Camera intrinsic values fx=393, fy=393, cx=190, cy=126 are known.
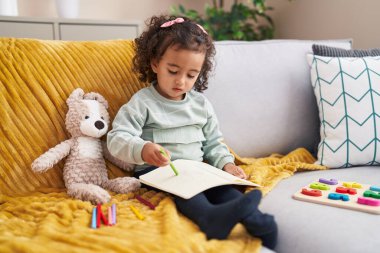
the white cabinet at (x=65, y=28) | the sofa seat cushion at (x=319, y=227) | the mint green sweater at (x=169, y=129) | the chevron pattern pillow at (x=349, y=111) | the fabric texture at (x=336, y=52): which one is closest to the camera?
the sofa seat cushion at (x=319, y=227)

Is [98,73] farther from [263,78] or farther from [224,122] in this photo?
[263,78]

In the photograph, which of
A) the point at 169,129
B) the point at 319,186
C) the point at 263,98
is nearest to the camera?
the point at 319,186

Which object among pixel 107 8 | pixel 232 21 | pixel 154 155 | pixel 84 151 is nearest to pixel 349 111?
pixel 154 155

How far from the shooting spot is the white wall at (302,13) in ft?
6.93

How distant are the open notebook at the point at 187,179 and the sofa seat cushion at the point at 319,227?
10 centimetres

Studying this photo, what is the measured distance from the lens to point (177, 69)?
3.58 ft

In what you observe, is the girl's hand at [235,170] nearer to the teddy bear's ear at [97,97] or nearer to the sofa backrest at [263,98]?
the sofa backrest at [263,98]

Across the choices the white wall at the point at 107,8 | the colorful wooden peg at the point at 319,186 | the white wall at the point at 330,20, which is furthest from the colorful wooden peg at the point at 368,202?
the white wall at the point at 107,8

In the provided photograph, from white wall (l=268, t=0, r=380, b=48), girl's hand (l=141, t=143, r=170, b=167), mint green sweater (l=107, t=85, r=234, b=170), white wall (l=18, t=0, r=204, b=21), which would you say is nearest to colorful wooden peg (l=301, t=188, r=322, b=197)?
mint green sweater (l=107, t=85, r=234, b=170)

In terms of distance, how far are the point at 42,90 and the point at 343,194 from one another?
85cm

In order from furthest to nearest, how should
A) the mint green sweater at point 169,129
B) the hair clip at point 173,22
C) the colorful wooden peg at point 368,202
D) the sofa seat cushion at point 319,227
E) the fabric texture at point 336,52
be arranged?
the fabric texture at point 336,52 → the hair clip at point 173,22 → the mint green sweater at point 169,129 → the colorful wooden peg at point 368,202 → the sofa seat cushion at point 319,227

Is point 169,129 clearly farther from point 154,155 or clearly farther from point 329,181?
point 329,181

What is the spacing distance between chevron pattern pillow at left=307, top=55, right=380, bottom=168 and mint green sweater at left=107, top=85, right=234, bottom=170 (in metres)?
0.36

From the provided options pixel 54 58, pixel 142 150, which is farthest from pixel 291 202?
pixel 54 58
